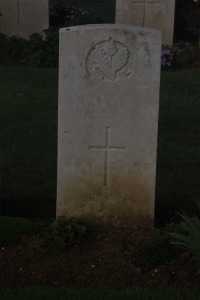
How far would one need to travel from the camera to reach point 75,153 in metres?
6.12

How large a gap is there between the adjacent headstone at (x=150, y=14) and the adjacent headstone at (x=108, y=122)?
9.22 m

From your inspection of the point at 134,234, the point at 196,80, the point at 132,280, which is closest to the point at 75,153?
the point at 134,234

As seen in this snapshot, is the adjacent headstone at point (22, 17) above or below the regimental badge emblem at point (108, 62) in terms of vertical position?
above

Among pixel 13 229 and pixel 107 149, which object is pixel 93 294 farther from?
pixel 107 149

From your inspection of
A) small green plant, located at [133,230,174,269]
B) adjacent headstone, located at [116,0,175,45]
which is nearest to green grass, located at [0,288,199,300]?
small green plant, located at [133,230,174,269]

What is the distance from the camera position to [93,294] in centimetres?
495

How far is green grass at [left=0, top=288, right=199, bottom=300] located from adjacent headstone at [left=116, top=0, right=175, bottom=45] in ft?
34.4

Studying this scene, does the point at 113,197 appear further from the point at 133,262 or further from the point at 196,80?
the point at 196,80

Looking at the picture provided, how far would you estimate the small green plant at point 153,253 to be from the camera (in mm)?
5598

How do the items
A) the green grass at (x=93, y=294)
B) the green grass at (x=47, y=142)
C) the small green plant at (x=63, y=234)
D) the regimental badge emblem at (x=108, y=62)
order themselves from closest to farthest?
1. the green grass at (x=93, y=294)
2. the small green plant at (x=63, y=234)
3. the regimental badge emblem at (x=108, y=62)
4. the green grass at (x=47, y=142)

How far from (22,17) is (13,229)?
9.53 metres

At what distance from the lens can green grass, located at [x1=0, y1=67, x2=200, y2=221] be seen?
277 inches

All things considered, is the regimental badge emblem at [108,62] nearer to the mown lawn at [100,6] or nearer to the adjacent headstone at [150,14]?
the adjacent headstone at [150,14]

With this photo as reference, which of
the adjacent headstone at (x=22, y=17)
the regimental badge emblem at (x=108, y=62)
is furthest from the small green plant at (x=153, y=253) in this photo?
the adjacent headstone at (x=22, y=17)
